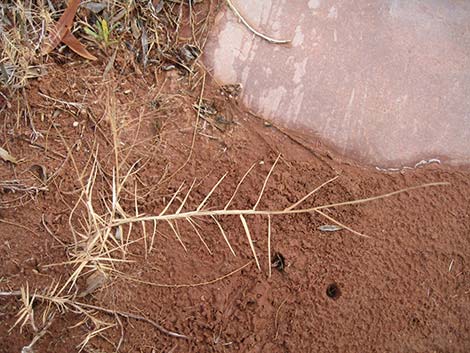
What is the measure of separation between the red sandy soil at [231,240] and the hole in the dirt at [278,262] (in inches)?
0.5

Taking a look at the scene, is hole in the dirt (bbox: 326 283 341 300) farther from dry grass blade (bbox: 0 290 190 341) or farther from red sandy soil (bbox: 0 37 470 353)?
dry grass blade (bbox: 0 290 190 341)

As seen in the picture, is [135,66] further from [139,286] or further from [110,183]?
[139,286]

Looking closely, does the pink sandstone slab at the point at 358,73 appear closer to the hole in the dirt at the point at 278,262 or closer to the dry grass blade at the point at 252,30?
the dry grass blade at the point at 252,30

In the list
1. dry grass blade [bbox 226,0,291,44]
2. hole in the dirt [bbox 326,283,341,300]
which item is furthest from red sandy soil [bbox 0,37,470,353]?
dry grass blade [bbox 226,0,291,44]

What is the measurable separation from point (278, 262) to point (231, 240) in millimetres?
156

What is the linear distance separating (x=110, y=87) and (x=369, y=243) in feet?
3.07

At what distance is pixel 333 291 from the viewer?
1669 millimetres

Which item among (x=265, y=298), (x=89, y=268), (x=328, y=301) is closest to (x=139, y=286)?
(x=89, y=268)

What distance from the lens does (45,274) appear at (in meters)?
1.57

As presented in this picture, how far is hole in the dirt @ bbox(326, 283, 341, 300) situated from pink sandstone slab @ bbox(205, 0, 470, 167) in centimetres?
42

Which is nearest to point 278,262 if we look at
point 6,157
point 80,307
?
point 80,307

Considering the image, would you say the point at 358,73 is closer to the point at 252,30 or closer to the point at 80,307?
the point at 252,30

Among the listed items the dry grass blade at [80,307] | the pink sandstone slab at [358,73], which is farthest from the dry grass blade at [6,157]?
the pink sandstone slab at [358,73]

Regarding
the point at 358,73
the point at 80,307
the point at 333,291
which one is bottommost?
the point at 80,307
